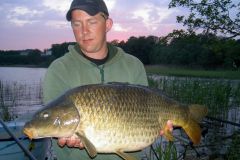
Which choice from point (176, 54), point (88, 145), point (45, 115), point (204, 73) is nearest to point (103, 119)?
point (88, 145)

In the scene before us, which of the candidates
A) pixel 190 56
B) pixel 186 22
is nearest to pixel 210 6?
pixel 186 22

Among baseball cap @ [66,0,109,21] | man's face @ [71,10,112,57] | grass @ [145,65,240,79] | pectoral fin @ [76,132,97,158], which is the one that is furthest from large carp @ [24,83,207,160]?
grass @ [145,65,240,79]

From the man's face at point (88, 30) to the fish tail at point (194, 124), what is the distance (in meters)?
0.99

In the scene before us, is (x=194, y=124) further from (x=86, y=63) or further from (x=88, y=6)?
(x=88, y=6)

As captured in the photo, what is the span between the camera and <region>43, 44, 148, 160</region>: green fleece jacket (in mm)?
3082

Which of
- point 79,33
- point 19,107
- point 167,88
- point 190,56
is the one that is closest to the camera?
point 79,33

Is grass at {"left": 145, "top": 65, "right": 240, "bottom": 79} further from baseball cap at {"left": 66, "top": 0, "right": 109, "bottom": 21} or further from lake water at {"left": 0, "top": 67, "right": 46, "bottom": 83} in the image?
baseball cap at {"left": 66, "top": 0, "right": 109, "bottom": 21}

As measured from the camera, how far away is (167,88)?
52.7 ft

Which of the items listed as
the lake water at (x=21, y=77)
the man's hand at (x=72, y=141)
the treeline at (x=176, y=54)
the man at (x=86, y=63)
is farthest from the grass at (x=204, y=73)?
the man's hand at (x=72, y=141)

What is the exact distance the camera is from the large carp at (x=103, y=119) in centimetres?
255

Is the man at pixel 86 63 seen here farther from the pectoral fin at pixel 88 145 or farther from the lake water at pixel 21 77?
the lake water at pixel 21 77

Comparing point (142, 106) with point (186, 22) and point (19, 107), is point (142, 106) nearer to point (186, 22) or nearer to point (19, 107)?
point (186, 22)

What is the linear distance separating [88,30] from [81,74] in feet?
1.28

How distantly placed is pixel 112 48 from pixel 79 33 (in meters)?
Answer: 0.46
